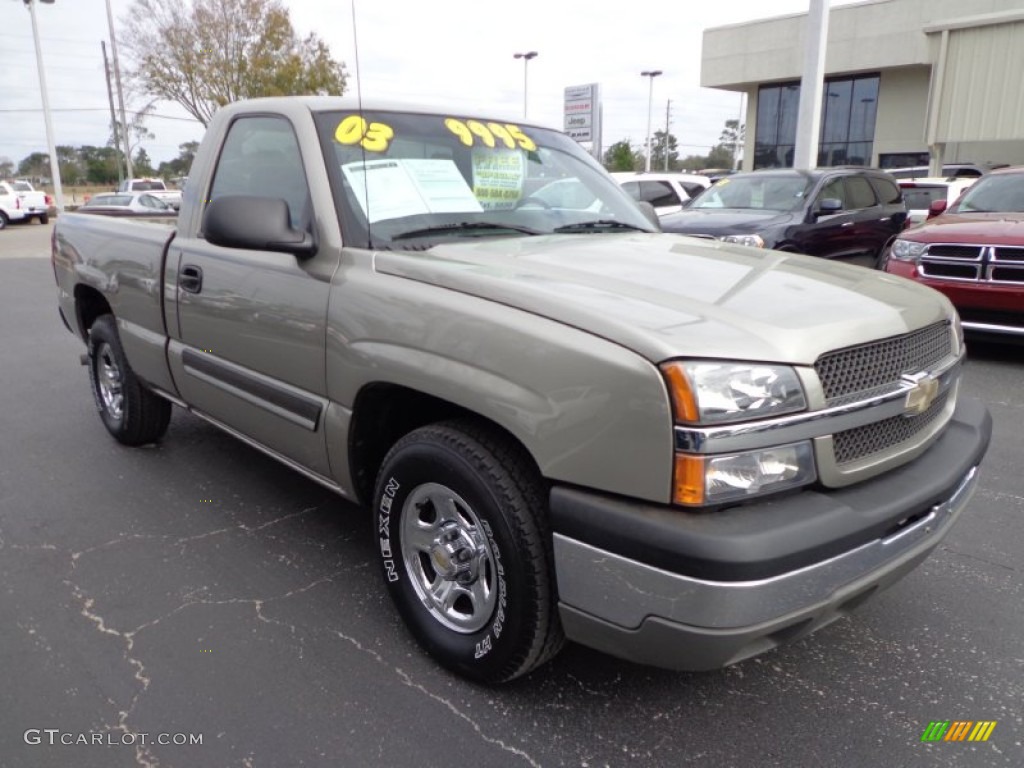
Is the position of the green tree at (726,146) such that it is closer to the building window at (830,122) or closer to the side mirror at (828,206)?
the building window at (830,122)

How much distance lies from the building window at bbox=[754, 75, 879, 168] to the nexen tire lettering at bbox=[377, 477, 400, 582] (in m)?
31.6

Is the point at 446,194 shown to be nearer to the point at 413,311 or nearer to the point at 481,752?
the point at 413,311

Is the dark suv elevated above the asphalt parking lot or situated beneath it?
elevated above

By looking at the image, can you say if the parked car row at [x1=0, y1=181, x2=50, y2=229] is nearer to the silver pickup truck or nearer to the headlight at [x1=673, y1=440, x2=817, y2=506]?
the silver pickup truck

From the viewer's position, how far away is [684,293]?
7.55ft

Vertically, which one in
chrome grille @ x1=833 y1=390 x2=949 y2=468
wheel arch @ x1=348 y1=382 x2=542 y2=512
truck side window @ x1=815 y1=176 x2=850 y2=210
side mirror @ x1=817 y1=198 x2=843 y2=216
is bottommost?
wheel arch @ x1=348 y1=382 x2=542 y2=512

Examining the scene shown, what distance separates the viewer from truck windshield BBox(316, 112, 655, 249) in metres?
2.88

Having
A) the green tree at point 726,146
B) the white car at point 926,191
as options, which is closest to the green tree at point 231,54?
the white car at point 926,191

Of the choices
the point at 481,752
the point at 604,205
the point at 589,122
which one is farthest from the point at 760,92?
the point at 481,752

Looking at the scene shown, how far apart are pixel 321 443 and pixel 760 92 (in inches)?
1360

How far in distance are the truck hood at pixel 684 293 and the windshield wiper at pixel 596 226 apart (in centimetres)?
15

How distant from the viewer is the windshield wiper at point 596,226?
3.26 metres

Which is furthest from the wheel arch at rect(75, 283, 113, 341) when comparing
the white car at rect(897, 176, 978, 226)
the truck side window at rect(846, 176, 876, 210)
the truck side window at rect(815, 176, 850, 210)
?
the white car at rect(897, 176, 978, 226)

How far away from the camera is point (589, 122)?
2606 cm
